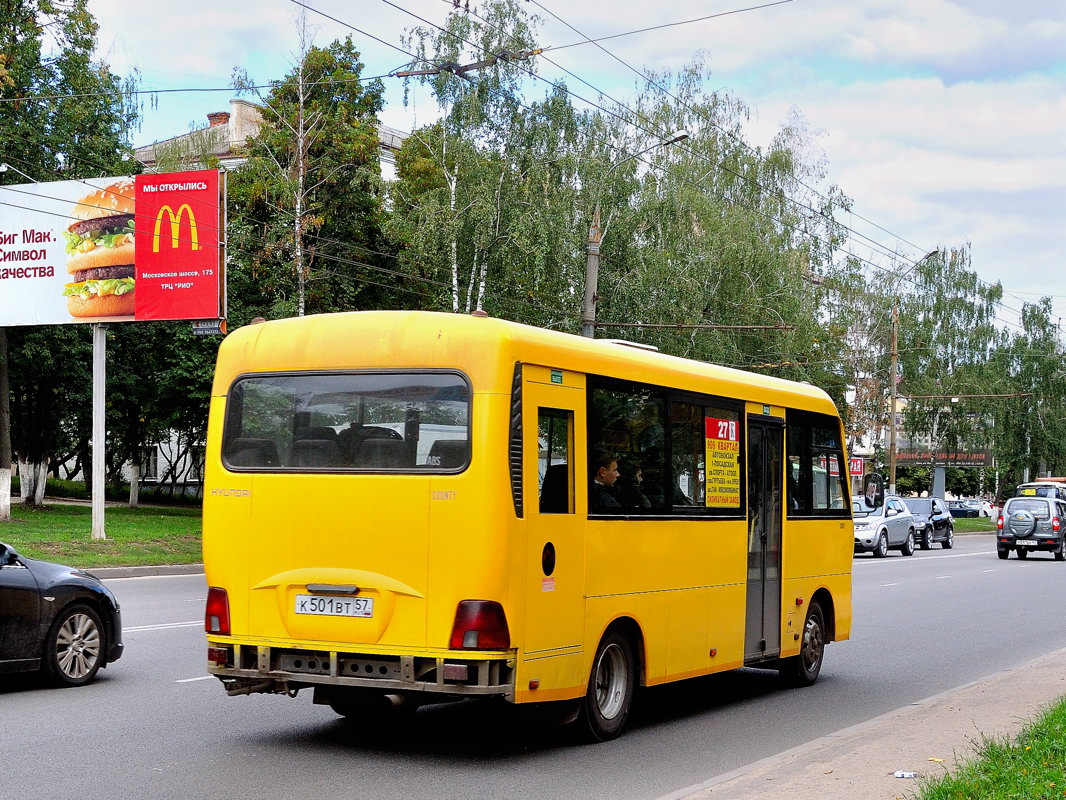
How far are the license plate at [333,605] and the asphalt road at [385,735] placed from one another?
91 centimetres

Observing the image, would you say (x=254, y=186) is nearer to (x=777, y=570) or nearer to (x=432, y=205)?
(x=432, y=205)

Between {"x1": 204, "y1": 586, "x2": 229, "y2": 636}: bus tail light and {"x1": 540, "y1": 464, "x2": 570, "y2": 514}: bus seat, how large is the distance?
2.12m

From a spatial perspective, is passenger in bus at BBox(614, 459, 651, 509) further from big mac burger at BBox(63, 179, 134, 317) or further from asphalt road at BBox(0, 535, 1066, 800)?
big mac burger at BBox(63, 179, 134, 317)

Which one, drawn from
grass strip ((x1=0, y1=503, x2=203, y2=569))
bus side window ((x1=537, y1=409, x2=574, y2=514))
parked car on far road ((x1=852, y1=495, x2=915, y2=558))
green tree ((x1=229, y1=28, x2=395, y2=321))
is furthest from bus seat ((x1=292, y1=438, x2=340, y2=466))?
parked car on far road ((x1=852, y1=495, x2=915, y2=558))

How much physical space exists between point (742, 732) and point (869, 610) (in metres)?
11.2

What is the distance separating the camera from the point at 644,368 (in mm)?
9688

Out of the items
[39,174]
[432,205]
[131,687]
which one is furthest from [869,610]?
[39,174]

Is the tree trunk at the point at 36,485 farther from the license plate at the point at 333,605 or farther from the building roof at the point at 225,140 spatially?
the license plate at the point at 333,605

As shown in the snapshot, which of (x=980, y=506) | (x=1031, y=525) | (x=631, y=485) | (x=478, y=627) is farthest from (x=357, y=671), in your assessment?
(x=980, y=506)

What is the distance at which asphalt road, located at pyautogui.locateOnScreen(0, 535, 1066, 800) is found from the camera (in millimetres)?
7504

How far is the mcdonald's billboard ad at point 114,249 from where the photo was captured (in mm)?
26859

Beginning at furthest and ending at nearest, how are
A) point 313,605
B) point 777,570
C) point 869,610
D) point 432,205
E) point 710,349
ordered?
point 710,349
point 432,205
point 869,610
point 777,570
point 313,605

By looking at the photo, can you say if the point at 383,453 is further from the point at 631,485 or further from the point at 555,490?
the point at 631,485

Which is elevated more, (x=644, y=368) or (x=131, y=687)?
(x=644, y=368)
